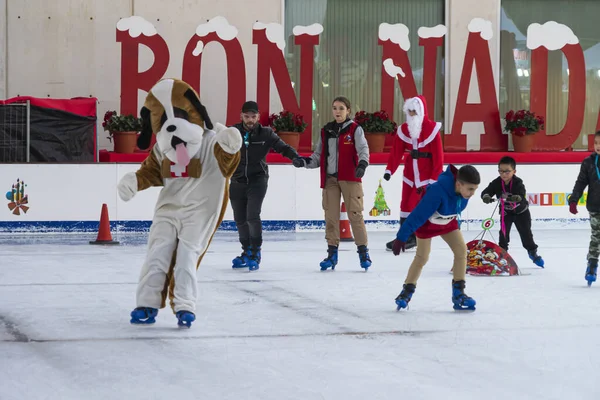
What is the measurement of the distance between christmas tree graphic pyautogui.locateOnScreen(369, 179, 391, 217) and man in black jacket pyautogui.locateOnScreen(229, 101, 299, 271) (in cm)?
475

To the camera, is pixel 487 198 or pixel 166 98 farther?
pixel 487 198

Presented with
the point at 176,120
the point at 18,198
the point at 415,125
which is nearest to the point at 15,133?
the point at 18,198

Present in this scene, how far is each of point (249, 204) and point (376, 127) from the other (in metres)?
6.71

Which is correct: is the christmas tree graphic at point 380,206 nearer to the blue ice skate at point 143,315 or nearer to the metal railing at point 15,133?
the metal railing at point 15,133

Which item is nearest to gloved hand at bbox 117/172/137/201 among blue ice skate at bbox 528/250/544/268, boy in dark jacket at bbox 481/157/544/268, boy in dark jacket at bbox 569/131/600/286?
boy in dark jacket at bbox 569/131/600/286

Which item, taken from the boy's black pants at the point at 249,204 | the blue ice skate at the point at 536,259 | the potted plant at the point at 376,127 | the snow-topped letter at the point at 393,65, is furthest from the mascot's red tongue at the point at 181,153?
the snow-topped letter at the point at 393,65

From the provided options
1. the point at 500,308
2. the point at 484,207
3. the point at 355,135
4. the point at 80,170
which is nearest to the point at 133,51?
the point at 80,170

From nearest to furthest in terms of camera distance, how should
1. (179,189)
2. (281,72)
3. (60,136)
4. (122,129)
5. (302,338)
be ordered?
(302,338) < (179,189) < (60,136) < (122,129) < (281,72)

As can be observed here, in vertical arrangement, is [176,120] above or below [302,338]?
above

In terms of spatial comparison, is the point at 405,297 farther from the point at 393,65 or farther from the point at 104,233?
the point at 393,65

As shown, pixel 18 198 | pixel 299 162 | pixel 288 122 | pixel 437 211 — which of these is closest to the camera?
pixel 437 211

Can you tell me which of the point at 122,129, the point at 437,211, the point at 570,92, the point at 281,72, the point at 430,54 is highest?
the point at 430,54

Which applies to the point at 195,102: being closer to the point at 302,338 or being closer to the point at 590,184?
the point at 302,338

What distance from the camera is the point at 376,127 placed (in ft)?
47.2
